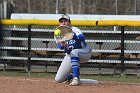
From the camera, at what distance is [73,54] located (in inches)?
383

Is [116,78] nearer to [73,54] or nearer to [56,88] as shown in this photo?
→ [73,54]

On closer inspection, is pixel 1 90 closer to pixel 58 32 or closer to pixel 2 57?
pixel 58 32

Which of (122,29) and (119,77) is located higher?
(122,29)

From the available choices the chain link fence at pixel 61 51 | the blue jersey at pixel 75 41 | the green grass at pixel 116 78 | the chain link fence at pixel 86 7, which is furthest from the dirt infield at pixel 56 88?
the chain link fence at pixel 86 7

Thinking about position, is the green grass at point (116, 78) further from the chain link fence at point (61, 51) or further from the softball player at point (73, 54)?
the softball player at point (73, 54)

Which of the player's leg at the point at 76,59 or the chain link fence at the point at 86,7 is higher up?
the chain link fence at the point at 86,7

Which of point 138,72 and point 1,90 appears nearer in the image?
point 1,90

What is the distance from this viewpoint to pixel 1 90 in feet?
29.0

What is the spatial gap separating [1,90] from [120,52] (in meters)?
5.02

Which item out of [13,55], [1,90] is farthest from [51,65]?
[1,90]

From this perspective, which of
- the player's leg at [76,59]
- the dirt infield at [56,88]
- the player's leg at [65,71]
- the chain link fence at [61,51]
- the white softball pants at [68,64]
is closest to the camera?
the dirt infield at [56,88]

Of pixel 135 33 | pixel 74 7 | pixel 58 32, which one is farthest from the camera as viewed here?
pixel 74 7

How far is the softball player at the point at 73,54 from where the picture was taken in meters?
9.70

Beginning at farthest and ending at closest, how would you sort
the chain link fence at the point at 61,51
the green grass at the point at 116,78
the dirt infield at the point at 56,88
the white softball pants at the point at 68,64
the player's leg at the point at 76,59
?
1. the chain link fence at the point at 61,51
2. the green grass at the point at 116,78
3. the white softball pants at the point at 68,64
4. the player's leg at the point at 76,59
5. the dirt infield at the point at 56,88
